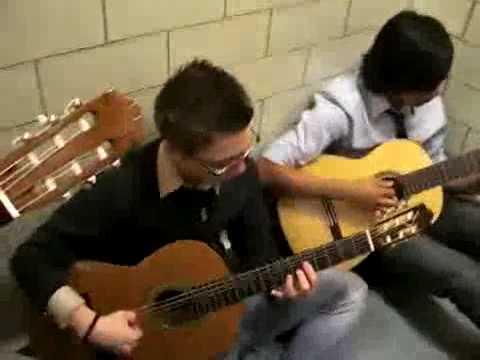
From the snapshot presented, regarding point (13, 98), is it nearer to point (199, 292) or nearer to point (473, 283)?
point (199, 292)

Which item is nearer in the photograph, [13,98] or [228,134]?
[228,134]

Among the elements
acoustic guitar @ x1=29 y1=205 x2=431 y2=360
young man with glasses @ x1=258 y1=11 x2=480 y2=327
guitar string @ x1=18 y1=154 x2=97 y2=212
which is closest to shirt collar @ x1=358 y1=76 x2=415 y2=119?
young man with glasses @ x1=258 y1=11 x2=480 y2=327

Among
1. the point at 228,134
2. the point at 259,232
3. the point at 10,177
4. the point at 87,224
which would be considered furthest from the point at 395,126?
the point at 10,177

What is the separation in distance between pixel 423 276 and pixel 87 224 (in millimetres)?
746

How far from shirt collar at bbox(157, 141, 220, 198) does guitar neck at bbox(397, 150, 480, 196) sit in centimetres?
45

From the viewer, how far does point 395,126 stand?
1357 millimetres

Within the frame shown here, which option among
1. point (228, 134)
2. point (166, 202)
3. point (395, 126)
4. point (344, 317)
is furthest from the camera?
point (395, 126)

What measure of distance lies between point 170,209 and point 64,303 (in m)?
0.21

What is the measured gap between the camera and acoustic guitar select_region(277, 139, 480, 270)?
127 centimetres

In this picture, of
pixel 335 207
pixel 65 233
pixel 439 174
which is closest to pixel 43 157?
pixel 65 233

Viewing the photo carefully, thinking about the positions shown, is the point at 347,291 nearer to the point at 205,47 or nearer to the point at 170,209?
the point at 170,209

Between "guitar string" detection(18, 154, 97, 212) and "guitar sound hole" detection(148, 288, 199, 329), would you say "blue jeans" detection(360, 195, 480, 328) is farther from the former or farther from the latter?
"guitar string" detection(18, 154, 97, 212)

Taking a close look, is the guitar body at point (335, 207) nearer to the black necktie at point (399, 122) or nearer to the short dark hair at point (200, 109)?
the black necktie at point (399, 122)

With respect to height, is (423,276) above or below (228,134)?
below
